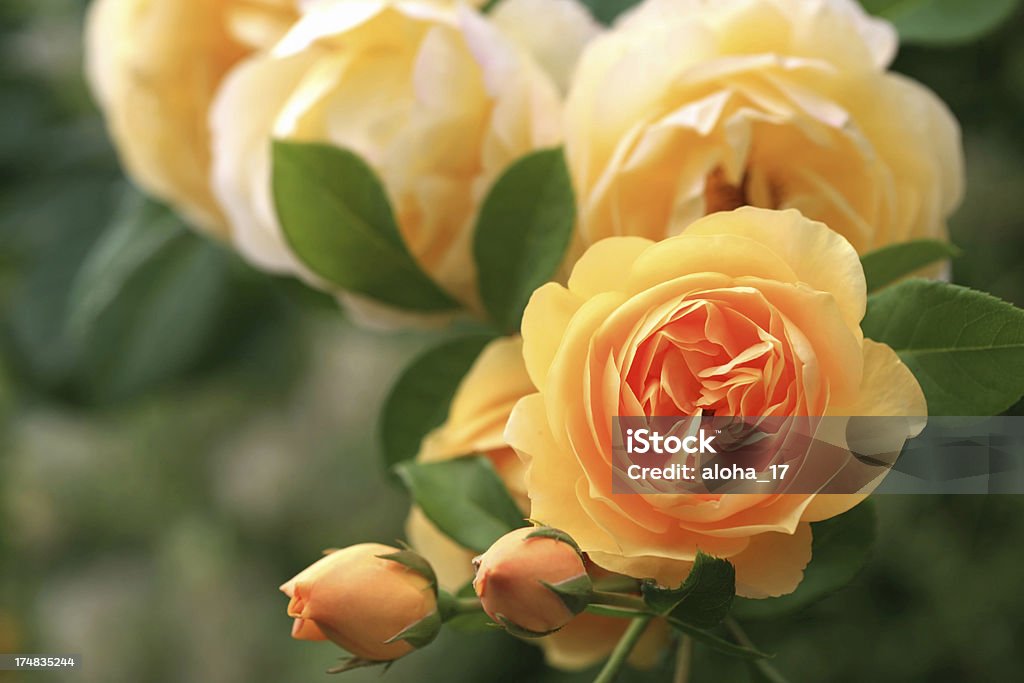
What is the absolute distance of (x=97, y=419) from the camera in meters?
0.63

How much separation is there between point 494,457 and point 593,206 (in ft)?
0.25

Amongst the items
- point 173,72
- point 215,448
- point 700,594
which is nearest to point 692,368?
point 700,594

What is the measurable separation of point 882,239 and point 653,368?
0.11 meters

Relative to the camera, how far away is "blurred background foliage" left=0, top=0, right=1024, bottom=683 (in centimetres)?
50

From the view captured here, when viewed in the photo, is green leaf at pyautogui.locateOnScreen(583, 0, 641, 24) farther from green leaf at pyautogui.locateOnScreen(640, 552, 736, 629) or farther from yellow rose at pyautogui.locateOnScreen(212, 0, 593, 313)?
green leaf at pyautogui.locateOnScreen(640, 552, 736, 629)

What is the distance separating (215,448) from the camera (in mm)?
923

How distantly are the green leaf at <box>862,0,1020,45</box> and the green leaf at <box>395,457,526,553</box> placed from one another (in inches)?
9.1

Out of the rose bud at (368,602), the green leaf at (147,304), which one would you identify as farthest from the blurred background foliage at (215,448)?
the rose bud at (368,602)

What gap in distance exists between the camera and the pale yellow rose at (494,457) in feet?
0.90

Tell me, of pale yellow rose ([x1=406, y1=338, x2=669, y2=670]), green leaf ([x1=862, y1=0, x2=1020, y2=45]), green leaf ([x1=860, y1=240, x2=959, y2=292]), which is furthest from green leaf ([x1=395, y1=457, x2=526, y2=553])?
green leaf ([x1=862, y1=0, x2=1020, y2=45])

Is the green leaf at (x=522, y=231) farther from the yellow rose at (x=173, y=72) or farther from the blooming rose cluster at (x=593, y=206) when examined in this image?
the yellow rose at (x=173, y=72)

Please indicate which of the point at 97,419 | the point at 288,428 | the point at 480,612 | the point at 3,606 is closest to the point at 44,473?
the point at 3,606

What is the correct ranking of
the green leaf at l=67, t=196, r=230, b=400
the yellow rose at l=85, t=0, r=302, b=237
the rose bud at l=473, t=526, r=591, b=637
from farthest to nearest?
the green leaf at l=67, t=196, r=230, b=400 < the yellow rose at l=85, t=0, r=302, b=237 < the rose bud at l=473, t=526, r=591, b=637

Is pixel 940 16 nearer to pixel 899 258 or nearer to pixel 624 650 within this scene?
pixel 899 258
